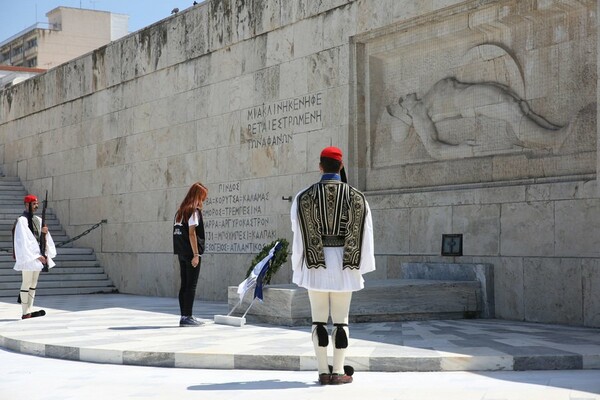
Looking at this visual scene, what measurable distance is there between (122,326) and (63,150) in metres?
11.5

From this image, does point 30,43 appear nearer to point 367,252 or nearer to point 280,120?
point 280,120

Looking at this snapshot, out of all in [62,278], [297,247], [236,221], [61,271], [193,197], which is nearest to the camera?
[297,247]

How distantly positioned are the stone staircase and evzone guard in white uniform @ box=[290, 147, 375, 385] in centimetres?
1228

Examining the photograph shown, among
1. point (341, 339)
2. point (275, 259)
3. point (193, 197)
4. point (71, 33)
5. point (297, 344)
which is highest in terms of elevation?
point (71, 33)

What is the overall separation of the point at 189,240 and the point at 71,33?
55.0 metres

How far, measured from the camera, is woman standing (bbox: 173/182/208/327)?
11398 millimetres

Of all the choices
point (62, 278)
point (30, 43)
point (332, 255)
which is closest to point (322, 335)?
point (332, 255)

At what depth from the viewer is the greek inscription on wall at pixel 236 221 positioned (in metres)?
16.1

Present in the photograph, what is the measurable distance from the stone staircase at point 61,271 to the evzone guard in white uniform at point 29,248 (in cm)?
564

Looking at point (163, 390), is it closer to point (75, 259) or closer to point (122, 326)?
point (122, 326)

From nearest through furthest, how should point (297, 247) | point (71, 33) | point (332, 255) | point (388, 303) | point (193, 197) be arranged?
1. point (332, 255)
2. point (297, 247)
3. point (193, 197)
4. point (388, 303)
5. point (71, 33)

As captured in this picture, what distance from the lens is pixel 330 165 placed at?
7.64m

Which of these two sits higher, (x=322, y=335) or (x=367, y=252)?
(x=367, y=252)

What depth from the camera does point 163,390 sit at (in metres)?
7.36
